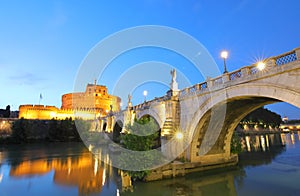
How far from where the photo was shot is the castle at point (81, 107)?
2513 inches

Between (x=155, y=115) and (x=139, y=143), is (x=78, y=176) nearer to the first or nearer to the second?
(x=139, y=143)

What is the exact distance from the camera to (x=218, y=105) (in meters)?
12.7

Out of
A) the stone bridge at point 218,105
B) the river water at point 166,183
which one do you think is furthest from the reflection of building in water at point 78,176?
the stone bridge at point 218,105

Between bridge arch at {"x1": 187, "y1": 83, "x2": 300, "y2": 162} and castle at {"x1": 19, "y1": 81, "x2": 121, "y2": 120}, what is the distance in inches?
2301

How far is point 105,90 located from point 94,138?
181 ft

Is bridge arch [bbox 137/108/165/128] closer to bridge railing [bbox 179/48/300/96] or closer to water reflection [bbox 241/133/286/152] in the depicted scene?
bridge railing [bbox 179/48/300/96]

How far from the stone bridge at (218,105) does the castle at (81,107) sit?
187 feet

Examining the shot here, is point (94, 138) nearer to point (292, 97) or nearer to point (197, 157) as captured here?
point (197, 157)

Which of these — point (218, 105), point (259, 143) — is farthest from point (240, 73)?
point (259, 143)

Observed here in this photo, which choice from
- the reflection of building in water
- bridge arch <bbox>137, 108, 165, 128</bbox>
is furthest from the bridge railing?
the reflection of building in water

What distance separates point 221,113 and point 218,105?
155 centimetres

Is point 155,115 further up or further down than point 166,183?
further up

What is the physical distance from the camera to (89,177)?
45.9 ft

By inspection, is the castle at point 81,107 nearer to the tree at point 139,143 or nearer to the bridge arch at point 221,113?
the bridge arch at point 221,113
